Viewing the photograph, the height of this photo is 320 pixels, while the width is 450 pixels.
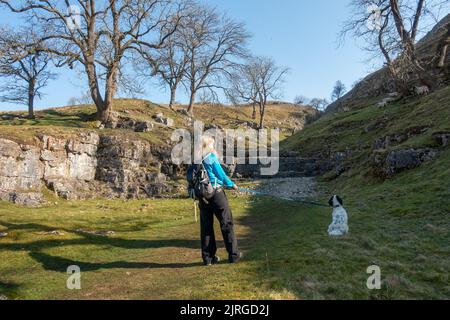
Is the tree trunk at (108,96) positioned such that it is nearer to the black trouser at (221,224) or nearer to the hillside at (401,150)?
Answer: the hillside at (401,150)

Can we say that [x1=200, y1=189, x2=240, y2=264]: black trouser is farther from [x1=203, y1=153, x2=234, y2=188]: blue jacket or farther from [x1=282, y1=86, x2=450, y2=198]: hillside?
[x1=282, y1=86, x2=450, y2=198]: hillside

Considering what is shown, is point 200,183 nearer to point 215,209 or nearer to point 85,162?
point 215,209

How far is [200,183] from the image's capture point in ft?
23.2

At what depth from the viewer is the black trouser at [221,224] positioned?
7.17 meters

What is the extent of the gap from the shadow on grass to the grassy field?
0.09ft

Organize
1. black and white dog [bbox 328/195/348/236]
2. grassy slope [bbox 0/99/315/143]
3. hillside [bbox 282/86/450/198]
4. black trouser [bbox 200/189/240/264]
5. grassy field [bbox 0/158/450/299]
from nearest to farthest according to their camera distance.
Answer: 1. grassy field [bbox 0/158/450/299]
2. black trouser [bbox 200/189/240/264]
3. black and white dog [bbox 328/195/348/236]
4. hillside [bbox 282/86/450/198]
5. grassy slope [bbox 0/99/315/143]

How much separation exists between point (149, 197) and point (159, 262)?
1311 centimetres

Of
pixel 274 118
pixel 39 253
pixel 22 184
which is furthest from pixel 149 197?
pixel 274 118

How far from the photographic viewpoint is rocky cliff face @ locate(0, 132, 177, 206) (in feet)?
55.6

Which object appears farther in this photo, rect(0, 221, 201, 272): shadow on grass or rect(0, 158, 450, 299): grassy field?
rect(0, 221, 201, 272): shadow on grass

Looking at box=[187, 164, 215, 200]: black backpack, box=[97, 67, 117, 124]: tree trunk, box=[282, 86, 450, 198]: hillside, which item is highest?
box=[97, 67, 117, 124]: tree trunk

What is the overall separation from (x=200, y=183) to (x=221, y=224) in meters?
0.92

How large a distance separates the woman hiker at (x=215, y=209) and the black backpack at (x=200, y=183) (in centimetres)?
10

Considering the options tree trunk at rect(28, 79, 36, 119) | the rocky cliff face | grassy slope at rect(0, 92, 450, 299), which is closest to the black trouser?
grassy slope at rect(0, 92, 450, 299)
